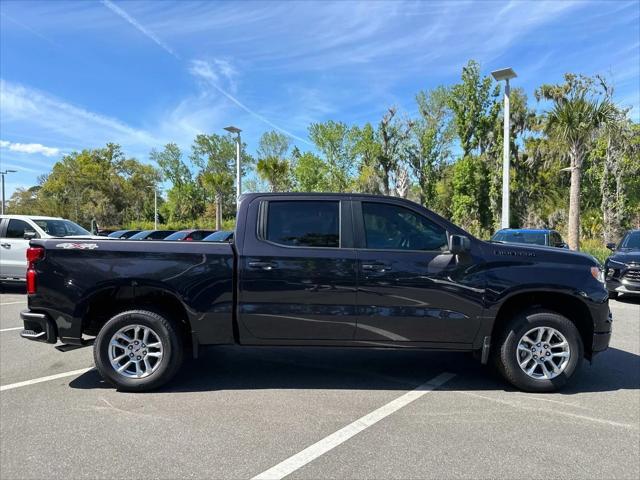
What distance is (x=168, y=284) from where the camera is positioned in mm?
4379

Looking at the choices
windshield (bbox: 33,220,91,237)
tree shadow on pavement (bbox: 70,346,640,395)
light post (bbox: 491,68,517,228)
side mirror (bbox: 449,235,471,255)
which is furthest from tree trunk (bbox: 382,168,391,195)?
side mirror (bbox: 449,235,471,255)

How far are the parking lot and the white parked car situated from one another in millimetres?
6516

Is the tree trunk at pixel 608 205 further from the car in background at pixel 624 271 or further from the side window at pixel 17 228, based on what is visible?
the side window at pixel 17 228

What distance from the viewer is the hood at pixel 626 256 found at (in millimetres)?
9930

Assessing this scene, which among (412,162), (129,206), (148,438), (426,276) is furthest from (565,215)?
(129,206)

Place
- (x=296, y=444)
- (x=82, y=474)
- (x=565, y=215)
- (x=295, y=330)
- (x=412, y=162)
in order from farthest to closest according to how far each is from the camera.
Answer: (x=412, y=162), (x=565, y=215), (x=295, y=330), (x=296, y=444), (x=82, y=474)

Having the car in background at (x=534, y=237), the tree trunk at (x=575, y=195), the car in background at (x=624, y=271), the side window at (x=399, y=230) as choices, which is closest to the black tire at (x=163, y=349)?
the side window at (x=399, y=230)

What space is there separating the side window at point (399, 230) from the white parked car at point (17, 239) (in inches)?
347

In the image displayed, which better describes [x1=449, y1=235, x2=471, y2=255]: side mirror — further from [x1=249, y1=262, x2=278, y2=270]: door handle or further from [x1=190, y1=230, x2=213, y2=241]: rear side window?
[x1=190, y1=230, x2=213, y2=241]: rear side window

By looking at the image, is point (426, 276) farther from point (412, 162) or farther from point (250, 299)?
point (412, 162)

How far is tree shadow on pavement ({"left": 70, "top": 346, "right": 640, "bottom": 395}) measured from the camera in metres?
4.69

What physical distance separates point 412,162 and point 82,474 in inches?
1638

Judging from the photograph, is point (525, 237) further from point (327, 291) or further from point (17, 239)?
point (17, 239)

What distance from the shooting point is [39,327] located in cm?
450
